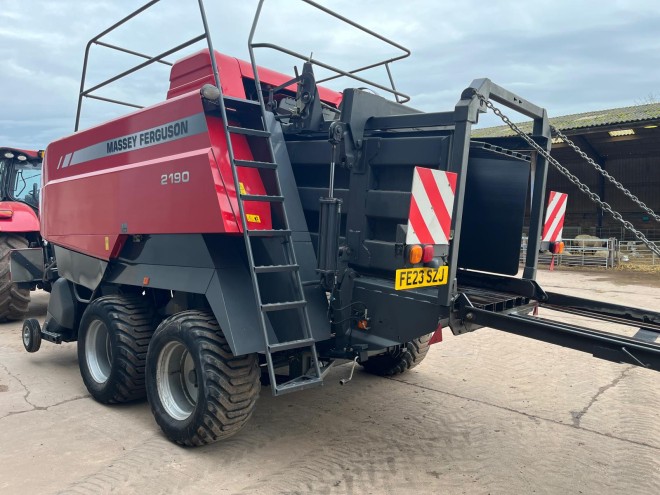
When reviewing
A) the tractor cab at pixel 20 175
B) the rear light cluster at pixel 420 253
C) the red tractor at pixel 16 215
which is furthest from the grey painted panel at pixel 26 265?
the rear light cluster at pixel 420 253

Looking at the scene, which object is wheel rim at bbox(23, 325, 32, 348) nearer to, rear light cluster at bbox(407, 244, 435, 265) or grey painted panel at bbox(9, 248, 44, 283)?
grey painted panel at bbox(9, 248, 44, 283)

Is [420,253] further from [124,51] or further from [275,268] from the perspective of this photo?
[124,51]

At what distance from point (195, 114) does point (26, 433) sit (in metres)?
2.43

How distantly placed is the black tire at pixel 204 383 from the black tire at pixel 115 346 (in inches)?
15.6

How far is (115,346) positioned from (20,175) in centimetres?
545

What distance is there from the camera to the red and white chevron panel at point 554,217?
3.84 metres

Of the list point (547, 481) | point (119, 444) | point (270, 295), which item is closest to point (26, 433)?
point (119, 444)

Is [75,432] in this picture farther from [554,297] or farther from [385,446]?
[554,297]

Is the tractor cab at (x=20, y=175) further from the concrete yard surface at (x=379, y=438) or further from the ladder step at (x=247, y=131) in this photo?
the ladder step at (x=247, y=131)

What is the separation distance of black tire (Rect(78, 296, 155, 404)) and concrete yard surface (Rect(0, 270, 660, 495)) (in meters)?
0.19

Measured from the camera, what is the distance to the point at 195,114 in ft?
11.6

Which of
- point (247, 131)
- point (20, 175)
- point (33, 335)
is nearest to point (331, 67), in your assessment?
point (247, 131)

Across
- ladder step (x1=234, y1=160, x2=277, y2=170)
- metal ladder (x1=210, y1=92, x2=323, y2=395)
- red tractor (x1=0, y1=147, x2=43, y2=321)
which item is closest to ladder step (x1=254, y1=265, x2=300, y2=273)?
metal ladder (x1=210, y1=92, x2=323, y2=395)

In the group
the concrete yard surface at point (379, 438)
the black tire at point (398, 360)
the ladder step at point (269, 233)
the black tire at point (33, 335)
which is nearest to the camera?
the concrete yard surface at point (379, 438)
